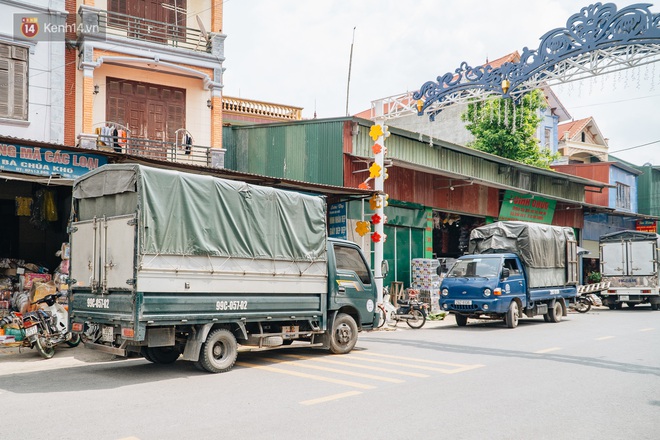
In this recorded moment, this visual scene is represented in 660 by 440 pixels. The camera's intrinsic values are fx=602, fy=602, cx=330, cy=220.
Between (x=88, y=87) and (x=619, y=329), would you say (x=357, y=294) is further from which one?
(x=88, y=87)

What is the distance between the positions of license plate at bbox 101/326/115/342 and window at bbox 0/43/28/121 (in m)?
9.29

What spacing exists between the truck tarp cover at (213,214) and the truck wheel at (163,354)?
2081 millimetres

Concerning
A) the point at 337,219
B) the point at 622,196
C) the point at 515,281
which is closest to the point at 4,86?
the point at 337,219

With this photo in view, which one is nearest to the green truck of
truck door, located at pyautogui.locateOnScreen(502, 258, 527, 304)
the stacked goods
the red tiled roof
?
truck door, located at pyautogui.locateOnScreen(502, 258, 527, 304)

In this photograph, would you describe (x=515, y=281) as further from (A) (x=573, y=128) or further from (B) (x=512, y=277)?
(A) (x=573, y=128)

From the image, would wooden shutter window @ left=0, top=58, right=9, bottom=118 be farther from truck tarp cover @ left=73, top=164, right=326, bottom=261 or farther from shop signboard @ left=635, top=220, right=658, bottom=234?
shop signboard @ left=635, top=220, right=658, bottom=234

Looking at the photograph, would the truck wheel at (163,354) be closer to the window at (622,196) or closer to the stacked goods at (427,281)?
the stacked goods at (427,281)

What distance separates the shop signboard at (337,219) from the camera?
1947 cm

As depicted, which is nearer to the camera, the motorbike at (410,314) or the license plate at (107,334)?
the license plate at (107,334)

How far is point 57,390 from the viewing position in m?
8.25

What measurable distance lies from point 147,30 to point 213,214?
1160cm

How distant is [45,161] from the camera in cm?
1270

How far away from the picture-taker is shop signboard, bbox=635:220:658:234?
41.4 meters

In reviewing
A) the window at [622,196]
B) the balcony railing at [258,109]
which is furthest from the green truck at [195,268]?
the window at [622,196]
